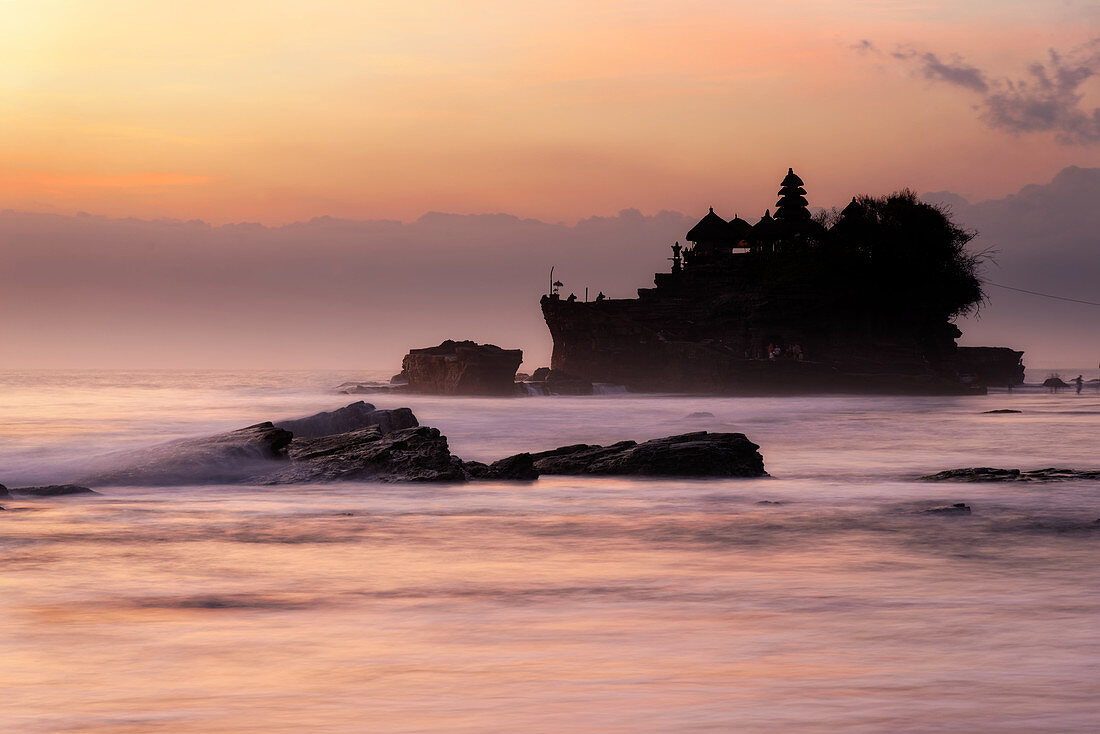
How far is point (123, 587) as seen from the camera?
9.00 metres

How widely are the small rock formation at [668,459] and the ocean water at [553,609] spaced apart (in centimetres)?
60

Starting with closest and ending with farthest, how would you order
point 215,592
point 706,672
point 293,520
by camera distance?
point 706,672, point 215,592, point 293,520

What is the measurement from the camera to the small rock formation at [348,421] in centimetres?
2148

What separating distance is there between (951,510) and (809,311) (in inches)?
2975

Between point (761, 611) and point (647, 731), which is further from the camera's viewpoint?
point (761, 611)

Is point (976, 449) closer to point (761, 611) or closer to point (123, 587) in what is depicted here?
point (761, 611)

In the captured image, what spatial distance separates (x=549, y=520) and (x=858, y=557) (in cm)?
400

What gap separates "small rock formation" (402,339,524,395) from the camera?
8162cm

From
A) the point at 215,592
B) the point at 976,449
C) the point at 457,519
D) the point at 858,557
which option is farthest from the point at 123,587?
the point at 976,449

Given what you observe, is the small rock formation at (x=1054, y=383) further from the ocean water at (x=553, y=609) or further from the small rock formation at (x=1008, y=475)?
the ocean water at (x=553, y=609)

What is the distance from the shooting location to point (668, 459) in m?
17.9

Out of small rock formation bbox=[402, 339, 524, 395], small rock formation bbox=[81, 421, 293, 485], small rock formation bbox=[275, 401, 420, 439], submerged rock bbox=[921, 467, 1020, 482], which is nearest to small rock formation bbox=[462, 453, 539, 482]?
small rock formation bbox=[81, 421, 293, 485]

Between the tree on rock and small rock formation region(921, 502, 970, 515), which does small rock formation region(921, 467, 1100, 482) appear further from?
the tree on rock

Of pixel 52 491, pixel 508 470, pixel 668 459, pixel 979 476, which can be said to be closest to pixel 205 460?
pixel 52 491
